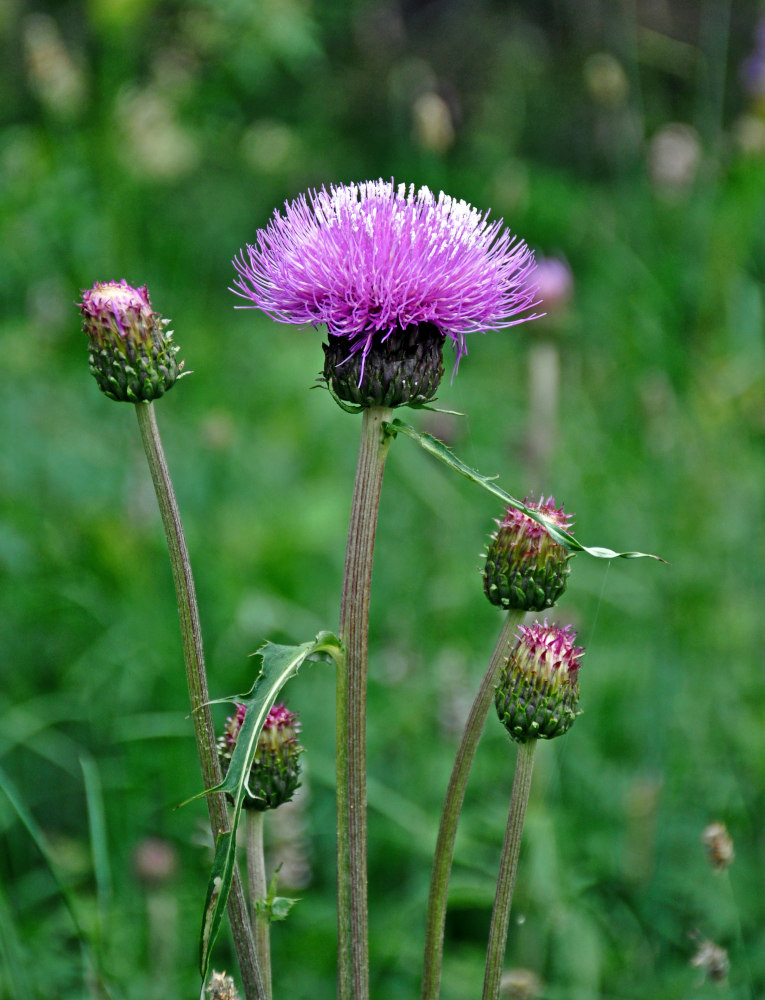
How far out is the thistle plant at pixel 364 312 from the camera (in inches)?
43.3

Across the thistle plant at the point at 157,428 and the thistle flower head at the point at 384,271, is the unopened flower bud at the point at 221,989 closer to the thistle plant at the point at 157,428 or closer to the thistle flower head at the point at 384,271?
the thistle plant at the point at 157,428

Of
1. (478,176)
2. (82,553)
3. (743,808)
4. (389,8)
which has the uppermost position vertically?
(389,8)

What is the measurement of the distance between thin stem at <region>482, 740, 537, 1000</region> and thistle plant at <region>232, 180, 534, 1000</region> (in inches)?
5.6

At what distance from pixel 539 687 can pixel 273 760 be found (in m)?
0.32

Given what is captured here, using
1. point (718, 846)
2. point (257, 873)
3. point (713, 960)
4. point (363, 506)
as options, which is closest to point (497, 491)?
point (363, 506)

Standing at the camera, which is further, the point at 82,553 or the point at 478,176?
the point at 478,176

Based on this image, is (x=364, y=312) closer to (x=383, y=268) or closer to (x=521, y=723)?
(x=383, y=268)

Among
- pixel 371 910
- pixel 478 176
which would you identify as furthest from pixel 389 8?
pixel 371 910

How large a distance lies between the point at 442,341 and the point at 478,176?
206 inches

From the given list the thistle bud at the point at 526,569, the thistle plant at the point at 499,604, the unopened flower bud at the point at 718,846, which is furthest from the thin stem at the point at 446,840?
the unopened flower bud at the point at 718,846

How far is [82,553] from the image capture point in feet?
9.65

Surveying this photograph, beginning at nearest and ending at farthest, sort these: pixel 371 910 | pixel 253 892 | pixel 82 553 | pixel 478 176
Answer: pixel 253 892, pixel 371 910, pixel 82 553, pixel 478 176

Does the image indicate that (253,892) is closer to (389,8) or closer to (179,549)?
(179,549)

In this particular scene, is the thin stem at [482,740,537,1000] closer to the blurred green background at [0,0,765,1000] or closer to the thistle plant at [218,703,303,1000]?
the thistle plant at [218,703,303,1000]
